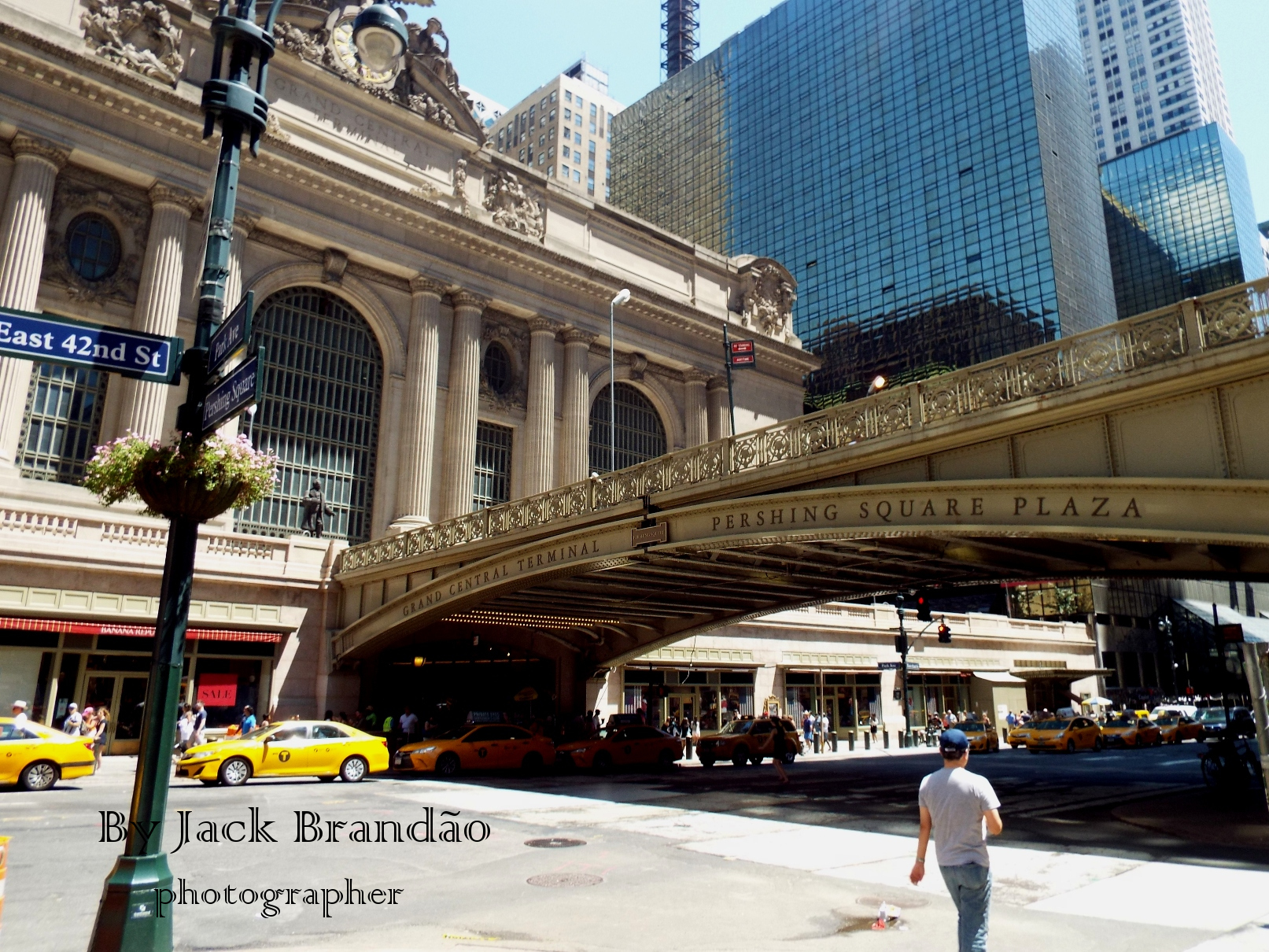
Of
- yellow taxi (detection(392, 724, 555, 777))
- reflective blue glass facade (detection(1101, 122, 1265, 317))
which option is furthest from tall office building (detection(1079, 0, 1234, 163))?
yellow taxi (detection(392, 724, 555, 777))

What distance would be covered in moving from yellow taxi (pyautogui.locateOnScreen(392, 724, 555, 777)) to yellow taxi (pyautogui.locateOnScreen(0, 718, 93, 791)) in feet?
24.4

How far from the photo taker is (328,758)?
21.2m

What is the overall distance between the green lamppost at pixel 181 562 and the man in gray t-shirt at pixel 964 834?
5163mm

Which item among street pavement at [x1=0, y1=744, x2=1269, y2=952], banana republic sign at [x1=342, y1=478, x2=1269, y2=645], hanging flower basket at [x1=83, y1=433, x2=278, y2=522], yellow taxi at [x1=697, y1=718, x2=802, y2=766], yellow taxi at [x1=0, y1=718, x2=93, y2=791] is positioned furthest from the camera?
yellow taxi at [x1=697, y1=718, x2=802, y2=766]

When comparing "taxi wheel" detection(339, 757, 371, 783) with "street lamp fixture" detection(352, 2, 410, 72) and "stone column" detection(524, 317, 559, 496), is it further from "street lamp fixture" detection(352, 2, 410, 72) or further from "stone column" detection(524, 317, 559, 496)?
"stone column" detection(524, 317, 559, 496)

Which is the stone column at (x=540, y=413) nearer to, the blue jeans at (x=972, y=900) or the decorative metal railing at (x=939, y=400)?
the decorative metal railing at (x=939, y=400)

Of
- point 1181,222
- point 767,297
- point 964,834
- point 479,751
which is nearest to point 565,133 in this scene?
point 767,297

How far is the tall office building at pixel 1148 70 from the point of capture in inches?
6260

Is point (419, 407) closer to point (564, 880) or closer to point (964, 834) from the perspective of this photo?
point (564, 880)

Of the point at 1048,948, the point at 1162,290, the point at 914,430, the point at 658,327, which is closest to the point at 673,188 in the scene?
the point at 1162,290

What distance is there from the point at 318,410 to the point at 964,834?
116 ft

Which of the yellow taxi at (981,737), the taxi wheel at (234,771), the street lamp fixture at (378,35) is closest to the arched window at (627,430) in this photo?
the yellow taxi at (981,737)

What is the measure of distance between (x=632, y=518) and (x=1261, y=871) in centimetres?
1290

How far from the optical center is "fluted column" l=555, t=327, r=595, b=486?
4344cm
